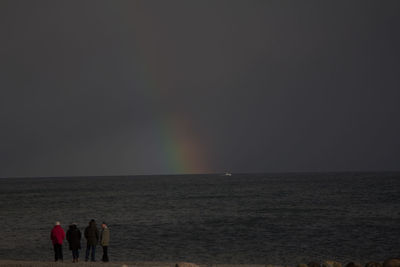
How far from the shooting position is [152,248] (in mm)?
30609

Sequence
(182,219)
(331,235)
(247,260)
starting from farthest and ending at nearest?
(182,219)
(331,235)
(247,260)

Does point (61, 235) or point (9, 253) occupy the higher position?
point (61, 235)

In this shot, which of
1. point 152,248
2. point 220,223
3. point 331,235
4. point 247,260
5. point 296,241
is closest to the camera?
point 247,260

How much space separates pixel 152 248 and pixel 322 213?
29.5 metres

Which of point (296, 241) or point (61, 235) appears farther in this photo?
point (296, 241)

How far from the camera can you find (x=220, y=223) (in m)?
45.7

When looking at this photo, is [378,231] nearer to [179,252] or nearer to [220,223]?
[220,223]

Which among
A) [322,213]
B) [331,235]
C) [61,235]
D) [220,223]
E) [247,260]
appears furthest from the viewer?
[322,213]

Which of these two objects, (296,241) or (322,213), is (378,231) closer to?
(296,241)

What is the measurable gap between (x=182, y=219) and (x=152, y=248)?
19.4m

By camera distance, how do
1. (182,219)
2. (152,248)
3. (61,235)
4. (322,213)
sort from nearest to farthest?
(61,235)
(152,248)
(182,219)
(322,213)

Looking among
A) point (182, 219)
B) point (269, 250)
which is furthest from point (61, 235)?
point (182, 219)

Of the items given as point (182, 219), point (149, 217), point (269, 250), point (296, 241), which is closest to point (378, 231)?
point (296, 241)

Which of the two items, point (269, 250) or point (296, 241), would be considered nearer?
point (269, 250)
